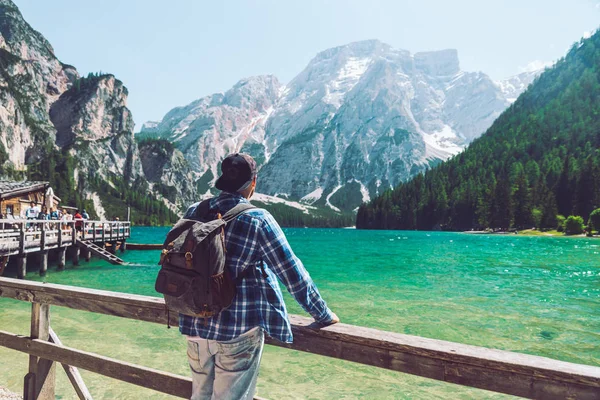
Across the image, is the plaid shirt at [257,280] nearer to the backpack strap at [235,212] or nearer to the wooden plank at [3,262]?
the backpack strap at [235,212]

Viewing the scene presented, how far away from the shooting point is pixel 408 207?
161375 mm

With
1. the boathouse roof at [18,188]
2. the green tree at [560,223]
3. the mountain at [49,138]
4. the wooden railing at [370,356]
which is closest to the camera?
the wooden railing at [370,356]

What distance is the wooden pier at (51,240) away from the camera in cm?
2439

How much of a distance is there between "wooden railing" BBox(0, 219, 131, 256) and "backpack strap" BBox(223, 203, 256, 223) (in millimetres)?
26599

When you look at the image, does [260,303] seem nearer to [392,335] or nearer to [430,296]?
[392,335]

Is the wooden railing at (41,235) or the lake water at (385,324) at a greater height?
the wooden railing at (41,235)

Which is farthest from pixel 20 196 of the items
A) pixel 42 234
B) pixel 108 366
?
pixel 108 366

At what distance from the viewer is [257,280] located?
2734 mm

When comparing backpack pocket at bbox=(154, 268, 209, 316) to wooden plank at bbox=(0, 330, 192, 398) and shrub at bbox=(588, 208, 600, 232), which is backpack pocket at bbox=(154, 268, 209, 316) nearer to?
wooden plank at bbox=(0, 330, 192, 398)

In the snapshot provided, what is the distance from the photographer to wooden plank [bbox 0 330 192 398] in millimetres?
3607

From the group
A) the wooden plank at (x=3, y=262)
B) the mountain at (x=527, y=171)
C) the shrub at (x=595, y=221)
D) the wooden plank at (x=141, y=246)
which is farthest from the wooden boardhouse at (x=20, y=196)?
the mountain at (x=527, y=171)

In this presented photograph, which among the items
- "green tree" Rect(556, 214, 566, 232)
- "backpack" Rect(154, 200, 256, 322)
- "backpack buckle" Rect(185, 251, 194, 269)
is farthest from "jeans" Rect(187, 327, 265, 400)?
"green tree" Rect(556, 214, 566, 232)

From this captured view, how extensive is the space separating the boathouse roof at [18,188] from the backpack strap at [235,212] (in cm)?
4994

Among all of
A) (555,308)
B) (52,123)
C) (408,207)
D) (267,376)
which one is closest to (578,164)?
(408,207)
